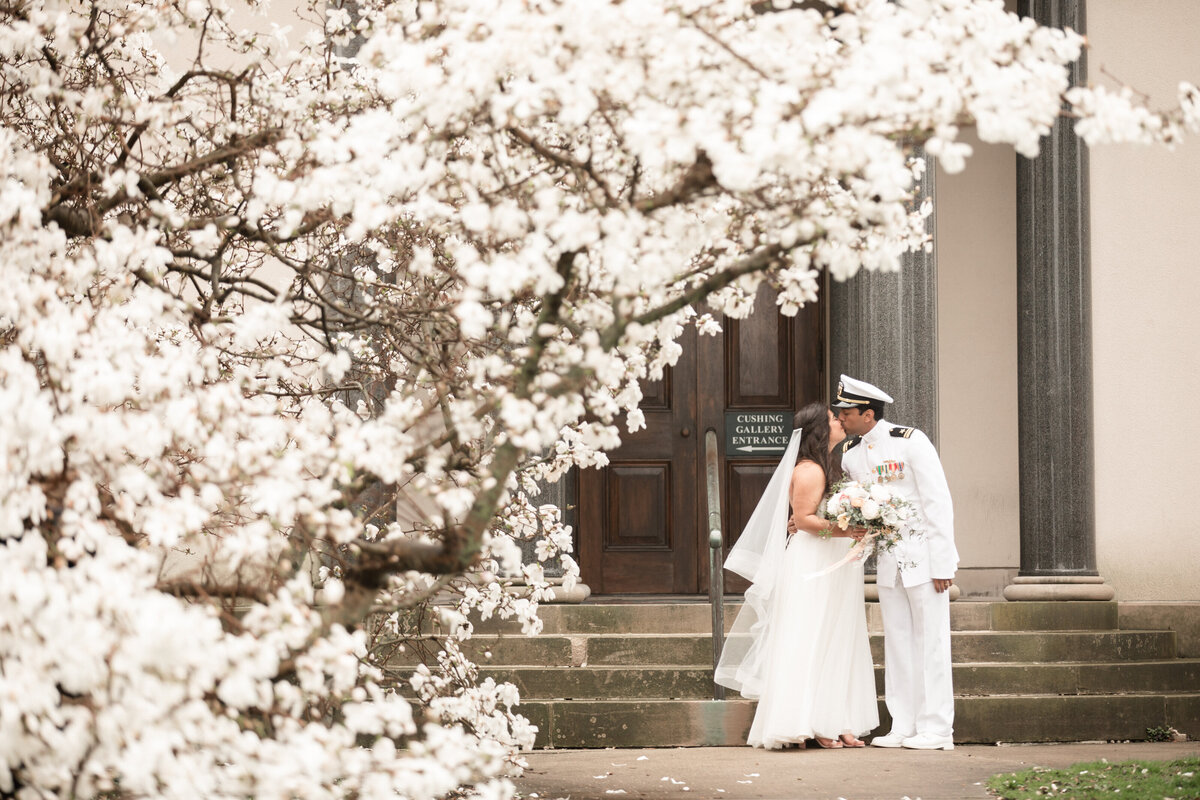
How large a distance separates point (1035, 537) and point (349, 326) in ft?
19.3

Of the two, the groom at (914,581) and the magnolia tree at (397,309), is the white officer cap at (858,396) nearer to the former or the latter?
the groom at (914,581)

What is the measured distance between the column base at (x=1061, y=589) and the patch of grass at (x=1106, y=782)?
2.20 meters

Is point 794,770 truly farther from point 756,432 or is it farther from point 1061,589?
point 756,432


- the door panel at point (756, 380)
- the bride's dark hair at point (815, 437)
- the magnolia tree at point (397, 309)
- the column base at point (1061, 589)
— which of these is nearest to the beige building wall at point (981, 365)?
the door panel at point (756, 380)

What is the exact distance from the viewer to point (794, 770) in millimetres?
6383

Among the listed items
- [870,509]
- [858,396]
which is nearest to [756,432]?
[858,396]

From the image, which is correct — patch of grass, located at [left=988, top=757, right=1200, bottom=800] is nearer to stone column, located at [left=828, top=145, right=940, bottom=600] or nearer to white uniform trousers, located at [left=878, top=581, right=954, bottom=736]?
white uniform trousers, located at [left=878, top=581, right=954, bottom=736]

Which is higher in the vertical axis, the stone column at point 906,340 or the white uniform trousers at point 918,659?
the stone column at point 906,340

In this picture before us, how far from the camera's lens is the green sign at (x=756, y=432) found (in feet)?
32.9

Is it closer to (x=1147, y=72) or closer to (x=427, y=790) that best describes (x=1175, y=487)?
(x=1147, y=72)

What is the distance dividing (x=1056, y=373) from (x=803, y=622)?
9.74 feet

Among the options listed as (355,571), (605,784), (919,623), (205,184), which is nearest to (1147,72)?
(919,623)

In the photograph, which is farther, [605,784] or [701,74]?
[605,784]

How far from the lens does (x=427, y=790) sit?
3.16 m
